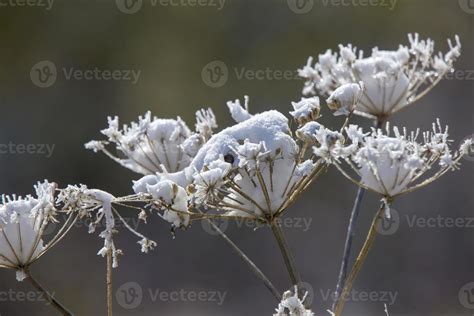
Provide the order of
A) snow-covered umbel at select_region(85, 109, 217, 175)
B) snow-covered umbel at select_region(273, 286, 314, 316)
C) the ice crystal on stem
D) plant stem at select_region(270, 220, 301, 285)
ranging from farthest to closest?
snow-covered umbel at select_region(85, 109, 217, 175) → the ice crystal on stem → plant stem at select_region(270, 220, 301, 285) → snow-covered umbel at select_region(273, 286, 314, 316)

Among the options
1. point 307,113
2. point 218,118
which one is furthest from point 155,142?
point 218,118

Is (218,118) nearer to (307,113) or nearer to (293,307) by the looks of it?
(307,113)

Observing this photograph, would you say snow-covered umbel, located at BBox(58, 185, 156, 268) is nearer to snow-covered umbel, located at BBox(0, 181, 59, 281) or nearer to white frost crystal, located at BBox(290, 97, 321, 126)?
snow-covered umbel, located at BBox(0, 181, 59, 281)

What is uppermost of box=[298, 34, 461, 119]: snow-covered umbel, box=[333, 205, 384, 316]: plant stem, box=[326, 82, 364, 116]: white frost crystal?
box=[298, 34, 461, 119]: snow-covered umbel

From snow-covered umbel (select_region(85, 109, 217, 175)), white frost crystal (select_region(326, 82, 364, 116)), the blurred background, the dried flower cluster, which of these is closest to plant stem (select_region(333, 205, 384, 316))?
the dried flower cluster

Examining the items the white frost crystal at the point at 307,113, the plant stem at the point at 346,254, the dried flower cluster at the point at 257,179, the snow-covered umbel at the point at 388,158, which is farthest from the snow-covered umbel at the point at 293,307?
the white frost crystal at the point at 307,113

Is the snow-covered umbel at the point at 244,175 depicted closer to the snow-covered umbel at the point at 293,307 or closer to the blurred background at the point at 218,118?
the snow-covered umbel at the point at 293,307

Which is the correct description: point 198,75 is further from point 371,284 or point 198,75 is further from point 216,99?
point 371,284
